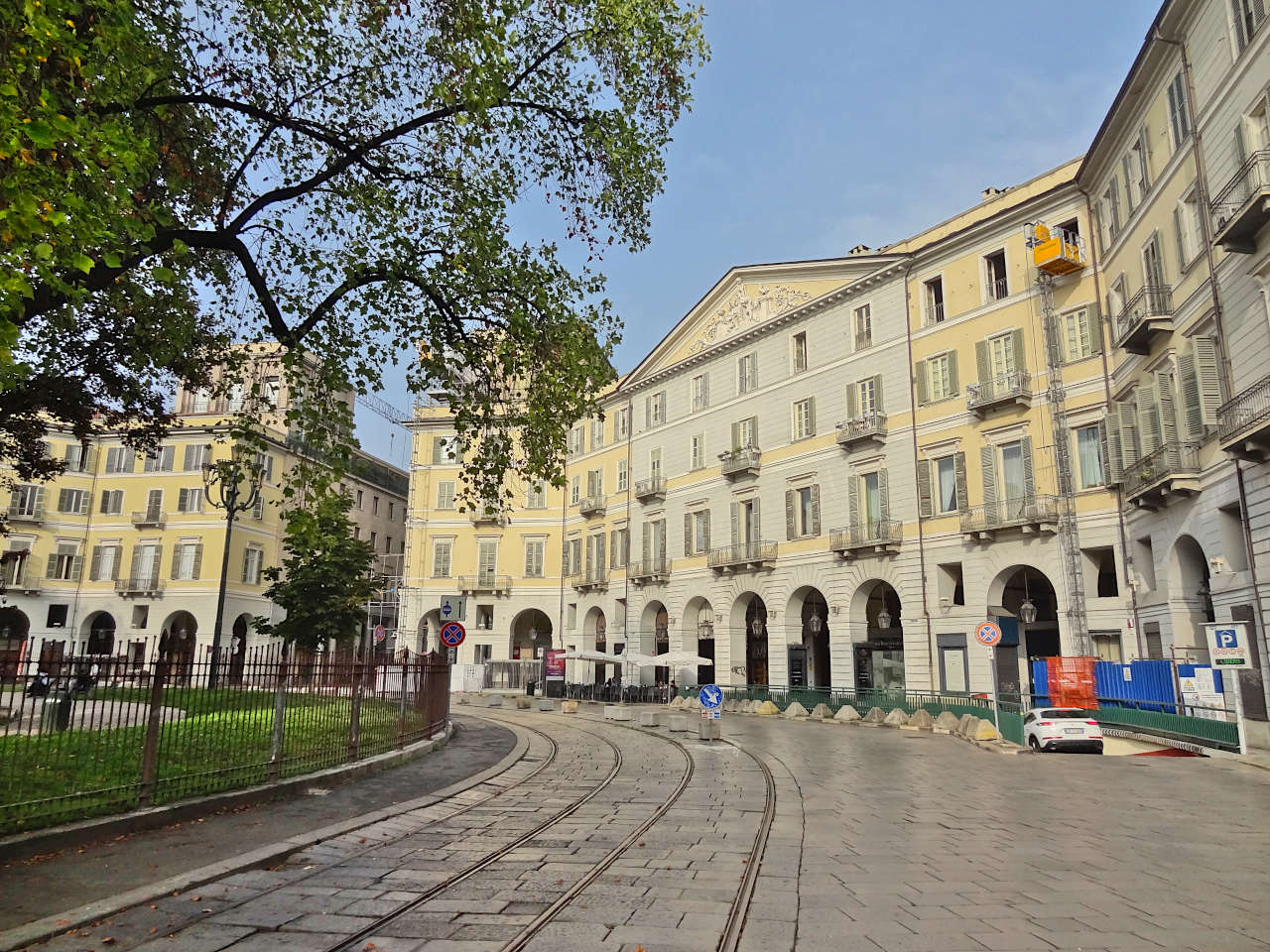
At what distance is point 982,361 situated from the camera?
101 ft

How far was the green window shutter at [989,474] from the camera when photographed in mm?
29906

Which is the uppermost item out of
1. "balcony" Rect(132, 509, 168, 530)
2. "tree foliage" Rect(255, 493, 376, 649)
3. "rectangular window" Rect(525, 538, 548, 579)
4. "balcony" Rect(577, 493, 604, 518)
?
"balcony" Rect(577, 493, 604, 518)

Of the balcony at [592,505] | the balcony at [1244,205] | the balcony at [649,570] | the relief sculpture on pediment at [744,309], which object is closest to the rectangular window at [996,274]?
the relief sculpture on pediment at [744,309]

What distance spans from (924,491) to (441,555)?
31074 millimetres

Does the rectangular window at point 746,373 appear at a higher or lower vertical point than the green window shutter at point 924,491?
higher

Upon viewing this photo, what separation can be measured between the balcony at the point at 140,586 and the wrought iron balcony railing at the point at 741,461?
33292 mm

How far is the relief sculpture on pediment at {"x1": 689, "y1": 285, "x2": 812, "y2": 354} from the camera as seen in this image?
4012cm

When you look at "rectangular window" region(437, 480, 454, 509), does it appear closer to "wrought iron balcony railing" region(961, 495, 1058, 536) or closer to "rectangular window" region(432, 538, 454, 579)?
"rectangular window" region(432, 538, 454, 579)

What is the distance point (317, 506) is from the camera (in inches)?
513

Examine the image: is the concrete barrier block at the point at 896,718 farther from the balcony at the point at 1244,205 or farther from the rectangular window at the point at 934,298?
the balcony at the point at 1244,205

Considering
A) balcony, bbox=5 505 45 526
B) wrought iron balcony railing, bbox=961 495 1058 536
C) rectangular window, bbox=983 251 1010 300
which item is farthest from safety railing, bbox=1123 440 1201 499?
balcony, bbox=5 505 45 526

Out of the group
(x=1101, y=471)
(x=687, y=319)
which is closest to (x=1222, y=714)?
(x=1101, y=471)

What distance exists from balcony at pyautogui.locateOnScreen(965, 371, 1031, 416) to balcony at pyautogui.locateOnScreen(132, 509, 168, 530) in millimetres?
44554

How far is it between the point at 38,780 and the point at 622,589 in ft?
132
